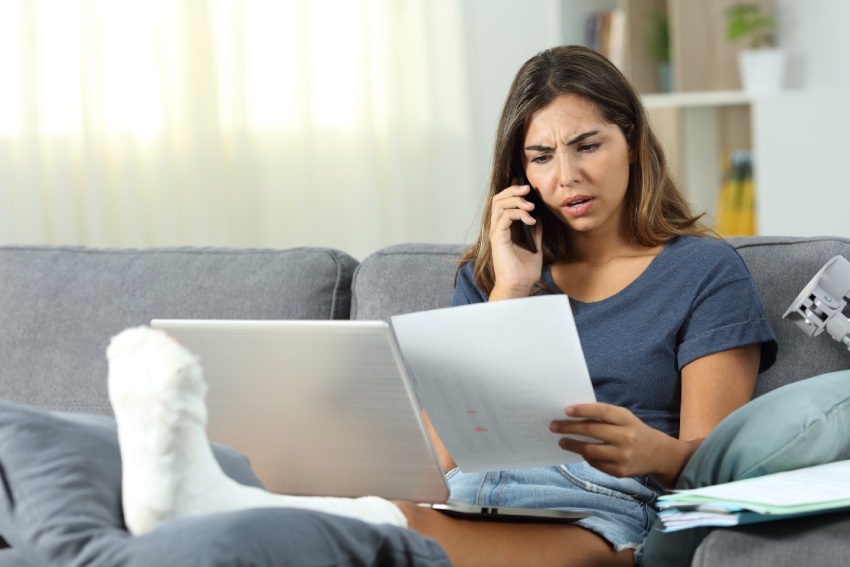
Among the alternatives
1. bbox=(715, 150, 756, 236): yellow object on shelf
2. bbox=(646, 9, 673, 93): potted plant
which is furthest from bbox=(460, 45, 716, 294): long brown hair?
bbox=(646, 9, 673, 93): potted plant

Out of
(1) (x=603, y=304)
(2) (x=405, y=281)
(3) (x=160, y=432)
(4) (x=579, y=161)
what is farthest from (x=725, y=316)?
(3) (x=160, y=432)

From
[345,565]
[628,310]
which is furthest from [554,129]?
[345,565]

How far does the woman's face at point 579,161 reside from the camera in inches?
61.2

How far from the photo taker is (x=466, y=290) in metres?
1.68

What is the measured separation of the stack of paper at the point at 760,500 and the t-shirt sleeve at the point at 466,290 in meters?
0.58

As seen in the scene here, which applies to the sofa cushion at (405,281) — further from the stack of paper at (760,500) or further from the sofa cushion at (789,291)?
the stack of paper at (760,500)

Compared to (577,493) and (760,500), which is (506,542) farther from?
(760,500)

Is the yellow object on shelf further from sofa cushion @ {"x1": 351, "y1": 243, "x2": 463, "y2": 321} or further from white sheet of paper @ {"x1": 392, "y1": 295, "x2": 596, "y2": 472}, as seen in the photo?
white sheet of paper @ {"x1": 392, "y1": 295, "x2": 596, "y2": 472}

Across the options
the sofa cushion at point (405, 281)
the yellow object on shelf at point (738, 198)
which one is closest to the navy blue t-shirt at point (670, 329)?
the sofa cushion at point (405, 281)

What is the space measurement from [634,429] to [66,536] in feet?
1.88

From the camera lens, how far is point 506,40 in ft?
12.1

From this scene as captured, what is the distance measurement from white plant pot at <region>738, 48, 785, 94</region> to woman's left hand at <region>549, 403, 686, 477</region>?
2.44 m

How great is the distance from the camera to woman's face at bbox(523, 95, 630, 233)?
155cm

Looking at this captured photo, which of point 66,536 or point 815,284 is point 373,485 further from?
point 815,284
